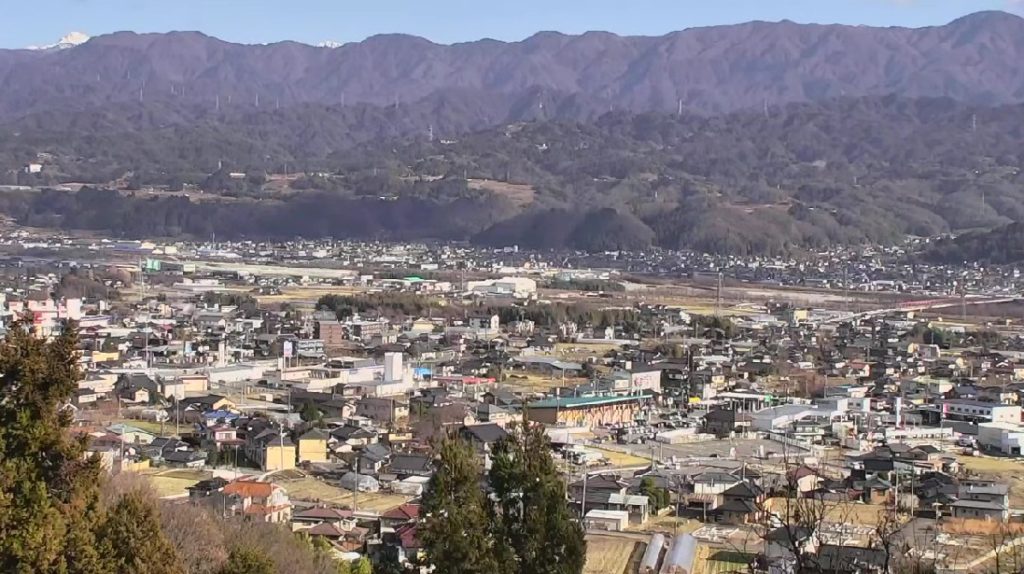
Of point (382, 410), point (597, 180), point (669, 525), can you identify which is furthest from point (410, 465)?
point (597, 180)

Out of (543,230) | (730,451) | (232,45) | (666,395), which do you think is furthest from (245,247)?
(232,45)

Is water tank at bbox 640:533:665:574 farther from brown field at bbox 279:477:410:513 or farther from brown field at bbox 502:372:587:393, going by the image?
brown field at bbox 502:372:587:393

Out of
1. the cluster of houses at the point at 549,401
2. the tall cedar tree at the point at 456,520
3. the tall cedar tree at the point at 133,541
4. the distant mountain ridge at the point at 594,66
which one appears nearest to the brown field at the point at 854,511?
the cluster of houses at the point at 549,401

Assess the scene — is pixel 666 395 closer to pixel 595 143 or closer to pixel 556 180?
pixel 556 180

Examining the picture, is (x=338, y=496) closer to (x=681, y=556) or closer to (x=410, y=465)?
(x=410, y=465)

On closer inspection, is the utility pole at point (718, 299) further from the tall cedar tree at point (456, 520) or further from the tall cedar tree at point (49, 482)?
the tall cedar tree at point (49, 482)

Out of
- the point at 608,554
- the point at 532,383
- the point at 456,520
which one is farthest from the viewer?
the point at 532,383

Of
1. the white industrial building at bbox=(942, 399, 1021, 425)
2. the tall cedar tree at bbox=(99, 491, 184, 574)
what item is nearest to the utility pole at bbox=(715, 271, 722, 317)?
the white industrial building at bbox=(942, 399, 1021, 425)
